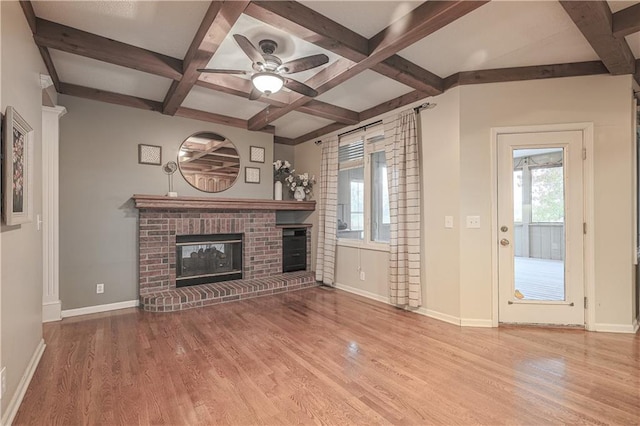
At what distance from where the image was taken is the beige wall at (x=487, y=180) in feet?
9.93

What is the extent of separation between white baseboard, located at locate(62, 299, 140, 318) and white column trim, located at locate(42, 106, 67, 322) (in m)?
0.11

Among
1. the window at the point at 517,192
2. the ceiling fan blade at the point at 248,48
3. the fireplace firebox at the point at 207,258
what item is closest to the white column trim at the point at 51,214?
the fireplace firebox at the point at 207,258

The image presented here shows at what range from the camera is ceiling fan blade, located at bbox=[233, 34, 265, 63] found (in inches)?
88.5

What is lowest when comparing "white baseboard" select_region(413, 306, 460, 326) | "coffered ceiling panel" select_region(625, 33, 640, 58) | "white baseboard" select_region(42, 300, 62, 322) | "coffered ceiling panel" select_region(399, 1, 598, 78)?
"white baseboard" select_region(413, 306, 460, 326)

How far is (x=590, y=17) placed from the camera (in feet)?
7.17

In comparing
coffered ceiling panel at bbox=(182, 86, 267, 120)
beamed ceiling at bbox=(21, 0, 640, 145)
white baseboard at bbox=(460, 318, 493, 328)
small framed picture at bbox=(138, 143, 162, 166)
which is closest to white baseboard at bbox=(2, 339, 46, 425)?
small framed picture at bbox=(138, 143, 162, 166)

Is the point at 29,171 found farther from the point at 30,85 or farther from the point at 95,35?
the point at 95,35

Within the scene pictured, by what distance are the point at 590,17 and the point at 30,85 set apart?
13.4ft

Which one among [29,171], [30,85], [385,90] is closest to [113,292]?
[29,171]

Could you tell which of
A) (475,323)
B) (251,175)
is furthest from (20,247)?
(475,323)

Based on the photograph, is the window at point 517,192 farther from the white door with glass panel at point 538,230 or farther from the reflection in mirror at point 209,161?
the reflection in mirror at point 209,161

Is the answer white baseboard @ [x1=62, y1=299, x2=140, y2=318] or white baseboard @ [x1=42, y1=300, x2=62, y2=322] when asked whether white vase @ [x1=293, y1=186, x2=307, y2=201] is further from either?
white baseboard @ [x1=42, y1=300, x2=62, y2=322]

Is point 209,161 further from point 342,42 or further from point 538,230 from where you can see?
point 538,230

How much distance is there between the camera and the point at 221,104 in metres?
4.29
